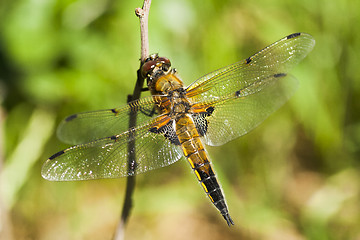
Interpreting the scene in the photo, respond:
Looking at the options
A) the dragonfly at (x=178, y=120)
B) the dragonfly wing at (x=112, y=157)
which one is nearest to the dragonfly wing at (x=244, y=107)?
the dragonfly at (x=178, y=120)

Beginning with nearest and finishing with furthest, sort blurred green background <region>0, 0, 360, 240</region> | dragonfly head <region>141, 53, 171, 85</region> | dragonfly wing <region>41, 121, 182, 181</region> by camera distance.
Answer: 1. dragonfly wing <region>41, 121, 182, 181</region>
2. dragonfly head <region>141, 53, 171, 85</region>
3. blurred green background <region>0, 0, 360, 240</region>

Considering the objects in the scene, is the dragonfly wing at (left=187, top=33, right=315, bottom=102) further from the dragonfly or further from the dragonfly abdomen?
the dragonfly abdomen

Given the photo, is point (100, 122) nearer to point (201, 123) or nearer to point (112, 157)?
point (112, 157)

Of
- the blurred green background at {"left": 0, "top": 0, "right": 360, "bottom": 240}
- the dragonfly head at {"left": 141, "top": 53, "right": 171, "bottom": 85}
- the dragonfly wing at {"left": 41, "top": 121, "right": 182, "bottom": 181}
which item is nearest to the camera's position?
the dragonfly wing at {"left": 41, "top": 121, "right": 182, "bottom": 181}

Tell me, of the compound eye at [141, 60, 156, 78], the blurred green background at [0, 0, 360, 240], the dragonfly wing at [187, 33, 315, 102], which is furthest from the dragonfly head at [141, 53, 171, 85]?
the blurred green background at [0, 0, 360, 240]

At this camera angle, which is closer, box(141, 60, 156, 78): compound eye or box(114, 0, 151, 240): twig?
box(114, 0, 151, 240): twig

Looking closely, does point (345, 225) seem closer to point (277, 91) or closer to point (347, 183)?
point (347, 183)

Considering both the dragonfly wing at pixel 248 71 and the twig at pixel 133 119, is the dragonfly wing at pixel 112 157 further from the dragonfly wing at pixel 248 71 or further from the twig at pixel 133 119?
the dragonfly wing at pixel 248 71
